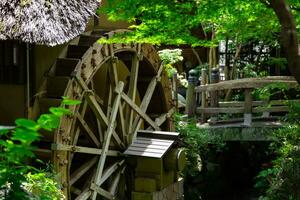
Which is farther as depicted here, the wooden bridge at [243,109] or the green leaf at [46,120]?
the wooden bridge at [243,109]

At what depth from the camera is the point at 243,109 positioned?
1100cm

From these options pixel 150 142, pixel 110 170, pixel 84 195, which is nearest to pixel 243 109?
pixel 150 142

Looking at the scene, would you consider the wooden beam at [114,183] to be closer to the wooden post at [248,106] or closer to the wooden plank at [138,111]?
the wooden plank at [138,111]

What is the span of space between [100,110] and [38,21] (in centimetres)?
247

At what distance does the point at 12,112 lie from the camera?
7.93 meters

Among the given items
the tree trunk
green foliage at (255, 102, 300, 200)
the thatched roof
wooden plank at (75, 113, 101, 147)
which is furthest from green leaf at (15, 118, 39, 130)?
green foliage at (255, 102, 300, 200)

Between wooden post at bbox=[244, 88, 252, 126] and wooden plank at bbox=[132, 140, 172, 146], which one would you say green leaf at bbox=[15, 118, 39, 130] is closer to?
wooden plank at bbox=[132, 140, 172, 146]

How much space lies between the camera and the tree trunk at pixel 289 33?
13.5 ft

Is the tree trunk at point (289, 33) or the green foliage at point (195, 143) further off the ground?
the tree trunk at point (289, 33)

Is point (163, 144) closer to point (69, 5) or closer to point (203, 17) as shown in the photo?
point (69, 5)

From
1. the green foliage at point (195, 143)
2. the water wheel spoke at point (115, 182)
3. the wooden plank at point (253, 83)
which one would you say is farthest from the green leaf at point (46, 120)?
the wooden plank at point (253, 83)

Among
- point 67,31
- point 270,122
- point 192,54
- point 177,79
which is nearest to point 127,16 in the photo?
point 67,31

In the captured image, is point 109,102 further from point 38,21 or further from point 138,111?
point 38,21

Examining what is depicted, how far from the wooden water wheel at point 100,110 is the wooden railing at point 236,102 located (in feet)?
4.61
